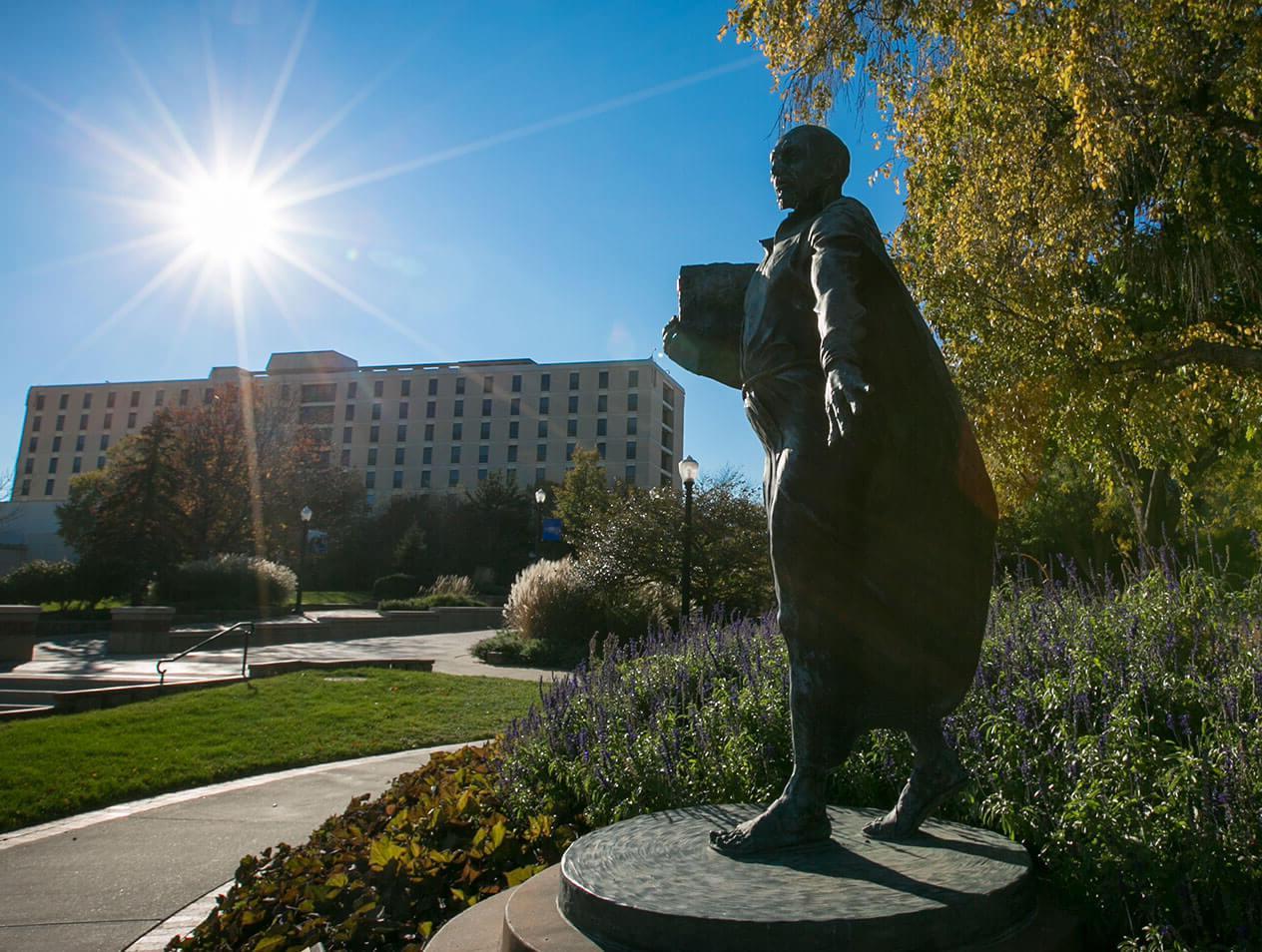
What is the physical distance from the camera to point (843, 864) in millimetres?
2582

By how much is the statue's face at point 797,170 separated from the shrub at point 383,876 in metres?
2.81

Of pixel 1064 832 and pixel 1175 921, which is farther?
pixel 1064 832

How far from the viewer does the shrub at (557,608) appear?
19.2m

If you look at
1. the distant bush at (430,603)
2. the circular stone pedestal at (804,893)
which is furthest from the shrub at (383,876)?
the distant bush at (430,603)

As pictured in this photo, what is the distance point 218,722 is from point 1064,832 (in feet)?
28.0

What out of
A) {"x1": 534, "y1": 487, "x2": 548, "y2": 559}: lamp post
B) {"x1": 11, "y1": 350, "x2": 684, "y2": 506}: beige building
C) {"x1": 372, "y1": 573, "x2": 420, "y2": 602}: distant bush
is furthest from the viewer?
{"x1": 11, "y1": 350, "x2": 684, "y2": 506}: beige building

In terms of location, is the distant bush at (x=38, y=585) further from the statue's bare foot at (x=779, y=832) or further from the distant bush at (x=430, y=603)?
the statue's bare foot at (x=779, y=832)

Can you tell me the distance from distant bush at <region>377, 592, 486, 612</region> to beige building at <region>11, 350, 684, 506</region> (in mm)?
47063

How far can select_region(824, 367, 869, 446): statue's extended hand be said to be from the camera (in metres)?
2.41

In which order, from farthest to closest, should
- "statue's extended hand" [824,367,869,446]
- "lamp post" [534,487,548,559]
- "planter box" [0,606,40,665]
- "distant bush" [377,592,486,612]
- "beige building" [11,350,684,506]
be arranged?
"beige building" [11,350,684,506]
"lamp post" [534,487,548,559]
"distant bush" [377,592,486,612]
"planter box" [0,606,40,665]
"statue's extended hand" [824,367,869,446]

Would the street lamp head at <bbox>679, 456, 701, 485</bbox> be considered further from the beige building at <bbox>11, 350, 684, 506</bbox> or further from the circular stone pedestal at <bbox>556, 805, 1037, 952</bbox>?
the beige building at <bbox>11, 350, 684, 506</bbox>

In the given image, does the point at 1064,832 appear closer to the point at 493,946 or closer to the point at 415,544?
the point at 493,946

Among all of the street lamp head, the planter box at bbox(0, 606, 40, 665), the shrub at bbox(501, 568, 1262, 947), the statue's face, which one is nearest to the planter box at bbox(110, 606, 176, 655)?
the planter box at bbox(0, 606, 40, 665)

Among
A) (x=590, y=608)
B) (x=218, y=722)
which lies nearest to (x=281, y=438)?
(x=590, y=608)
